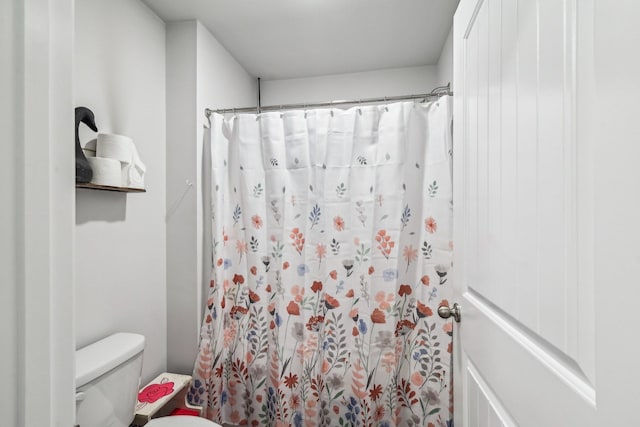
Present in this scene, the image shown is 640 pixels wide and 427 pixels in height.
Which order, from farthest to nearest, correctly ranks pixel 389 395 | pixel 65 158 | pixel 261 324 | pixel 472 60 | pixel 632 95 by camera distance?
pixel 261 324, pixel 389 395, pixel 472 60, pixel 65 158, pixel 632 95

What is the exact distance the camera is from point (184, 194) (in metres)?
1.64

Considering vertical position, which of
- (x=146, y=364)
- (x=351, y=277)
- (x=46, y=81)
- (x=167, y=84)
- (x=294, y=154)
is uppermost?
(x=167, y=84)

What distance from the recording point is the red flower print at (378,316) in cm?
147

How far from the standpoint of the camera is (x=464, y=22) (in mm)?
866

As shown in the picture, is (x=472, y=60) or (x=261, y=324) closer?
(x=472, y=60)

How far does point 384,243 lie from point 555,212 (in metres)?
1.06

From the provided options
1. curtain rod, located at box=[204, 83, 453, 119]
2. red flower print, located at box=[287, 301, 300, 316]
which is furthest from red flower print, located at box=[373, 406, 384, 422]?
curtain rod, located at box=[204, 83, 453, 119]

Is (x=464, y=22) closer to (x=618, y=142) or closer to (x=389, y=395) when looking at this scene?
(x=618, y=142)

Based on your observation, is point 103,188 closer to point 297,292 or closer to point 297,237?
point 297,237

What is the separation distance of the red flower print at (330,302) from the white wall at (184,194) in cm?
71

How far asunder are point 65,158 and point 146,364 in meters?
1.44

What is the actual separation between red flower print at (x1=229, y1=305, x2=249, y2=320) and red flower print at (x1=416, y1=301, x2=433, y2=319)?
0.91m

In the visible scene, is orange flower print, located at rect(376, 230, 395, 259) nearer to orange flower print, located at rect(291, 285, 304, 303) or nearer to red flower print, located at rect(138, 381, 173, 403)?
orange flower print, located at rect(291, 285, 304, 303)

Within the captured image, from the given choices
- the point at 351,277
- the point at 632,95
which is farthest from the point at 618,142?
the point at 351,277
